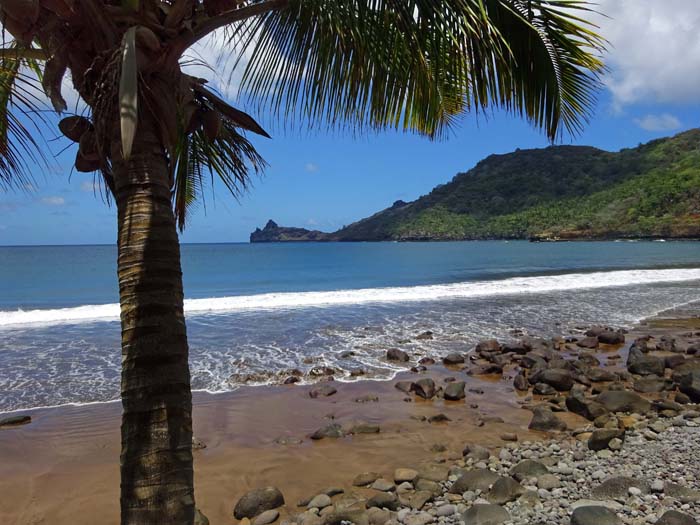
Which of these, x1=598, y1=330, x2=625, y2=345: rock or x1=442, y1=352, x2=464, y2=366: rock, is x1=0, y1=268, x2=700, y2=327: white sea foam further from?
x1=442, y1=352, x2=464, y2=366: rock

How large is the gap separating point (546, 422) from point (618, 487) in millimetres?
2227

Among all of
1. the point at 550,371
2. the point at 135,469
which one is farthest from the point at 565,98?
the point at 550,371

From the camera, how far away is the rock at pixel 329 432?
21.8 feet

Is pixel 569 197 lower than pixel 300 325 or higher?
higher

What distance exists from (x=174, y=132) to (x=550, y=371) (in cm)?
806

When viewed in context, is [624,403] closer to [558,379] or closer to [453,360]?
[558,379]

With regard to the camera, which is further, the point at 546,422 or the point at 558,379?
the point at 558,379

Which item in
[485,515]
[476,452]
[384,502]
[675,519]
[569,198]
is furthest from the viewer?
[569,198]

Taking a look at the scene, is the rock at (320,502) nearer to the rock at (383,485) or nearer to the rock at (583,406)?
the rock at (383,485)

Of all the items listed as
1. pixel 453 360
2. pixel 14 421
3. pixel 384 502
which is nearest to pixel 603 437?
pixel 384 502

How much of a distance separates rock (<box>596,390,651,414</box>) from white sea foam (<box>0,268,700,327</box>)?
47.4 feet

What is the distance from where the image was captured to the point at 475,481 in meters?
4.86

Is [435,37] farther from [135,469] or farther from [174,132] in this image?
[135,469]

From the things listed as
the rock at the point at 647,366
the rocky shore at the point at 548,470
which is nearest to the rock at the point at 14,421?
the rocky shore at the point at 548,470
